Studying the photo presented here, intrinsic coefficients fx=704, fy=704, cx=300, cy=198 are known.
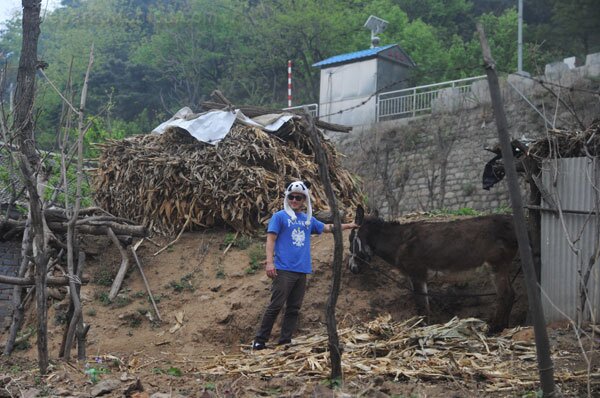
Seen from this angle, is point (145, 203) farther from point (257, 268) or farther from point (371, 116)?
point (371, 116)

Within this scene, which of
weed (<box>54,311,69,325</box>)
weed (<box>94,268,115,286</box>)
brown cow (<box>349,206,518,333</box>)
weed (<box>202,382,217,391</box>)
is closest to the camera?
weed (<box>202,382,217,391</box>)

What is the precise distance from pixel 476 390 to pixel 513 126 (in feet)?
49.9

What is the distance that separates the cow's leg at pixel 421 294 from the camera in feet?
31.8

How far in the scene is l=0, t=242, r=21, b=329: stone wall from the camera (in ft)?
39.8

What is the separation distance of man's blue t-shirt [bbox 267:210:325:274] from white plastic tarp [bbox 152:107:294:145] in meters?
4.56

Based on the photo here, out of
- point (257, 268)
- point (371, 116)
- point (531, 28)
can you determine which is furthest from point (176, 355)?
point (531, 28)

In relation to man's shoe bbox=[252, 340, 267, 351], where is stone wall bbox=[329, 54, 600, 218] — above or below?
above

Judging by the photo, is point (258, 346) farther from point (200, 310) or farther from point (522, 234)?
point (522, 234)

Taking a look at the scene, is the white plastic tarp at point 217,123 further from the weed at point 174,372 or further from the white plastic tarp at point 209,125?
the weed at point 174,372

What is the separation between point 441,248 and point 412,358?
2929mm

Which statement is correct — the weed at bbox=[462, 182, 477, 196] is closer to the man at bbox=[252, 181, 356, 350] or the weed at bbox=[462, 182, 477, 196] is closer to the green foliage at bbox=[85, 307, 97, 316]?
the green foliage at bbox=[85, 307, 97, 316]

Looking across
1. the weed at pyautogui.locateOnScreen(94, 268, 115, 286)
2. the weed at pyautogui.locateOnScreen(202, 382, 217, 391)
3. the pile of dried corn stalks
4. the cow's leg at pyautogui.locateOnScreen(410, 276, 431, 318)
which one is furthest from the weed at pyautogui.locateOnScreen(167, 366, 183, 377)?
the weed at pyautogui.locateOnScreen(94, 268, 115, 286)

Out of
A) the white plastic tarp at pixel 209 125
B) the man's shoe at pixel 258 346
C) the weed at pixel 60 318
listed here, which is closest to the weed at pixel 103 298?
the weed at pixel 60 318

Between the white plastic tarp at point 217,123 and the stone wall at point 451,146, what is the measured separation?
19.8 ft
